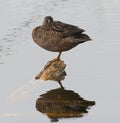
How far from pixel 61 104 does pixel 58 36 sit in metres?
2.32

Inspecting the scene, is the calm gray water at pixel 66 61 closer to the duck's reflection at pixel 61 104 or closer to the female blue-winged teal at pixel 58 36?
the duck's reflection at pixel 61 104

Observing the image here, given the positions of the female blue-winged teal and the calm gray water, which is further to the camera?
the female blue-winged teal

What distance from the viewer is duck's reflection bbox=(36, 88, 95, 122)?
8641 mm

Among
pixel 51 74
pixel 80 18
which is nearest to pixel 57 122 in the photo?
pixel 51 74

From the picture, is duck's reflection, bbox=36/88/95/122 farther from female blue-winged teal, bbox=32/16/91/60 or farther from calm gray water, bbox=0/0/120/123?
female blue-winged teal, bbox=32/16/91/60

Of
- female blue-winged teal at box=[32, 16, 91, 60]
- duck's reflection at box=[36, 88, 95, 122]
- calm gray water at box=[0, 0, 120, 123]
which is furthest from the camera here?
female blue-winged teal at box=[32, 16, 91, 60]

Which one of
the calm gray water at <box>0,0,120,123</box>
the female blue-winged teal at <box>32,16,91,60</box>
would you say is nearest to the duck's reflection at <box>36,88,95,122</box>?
the calm gray water at <box>0,0,120,123</box>

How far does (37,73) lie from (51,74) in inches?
9.7

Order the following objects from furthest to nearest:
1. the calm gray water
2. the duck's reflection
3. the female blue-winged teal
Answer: the female blue-winged teal, the calm gray water, the duck's reflection

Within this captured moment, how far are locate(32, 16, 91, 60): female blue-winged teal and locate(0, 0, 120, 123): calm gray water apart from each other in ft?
0.95

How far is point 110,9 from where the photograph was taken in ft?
49.4

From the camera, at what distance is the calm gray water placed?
29.0ft

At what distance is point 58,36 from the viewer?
36.6 feet

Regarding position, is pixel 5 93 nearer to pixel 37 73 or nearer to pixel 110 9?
pixel 37 73
